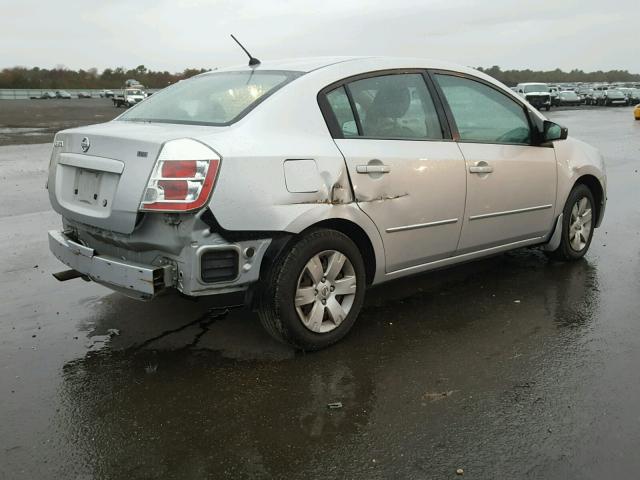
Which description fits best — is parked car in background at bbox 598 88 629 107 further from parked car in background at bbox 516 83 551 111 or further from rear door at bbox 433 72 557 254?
rear door at bbox 433 72 557 254

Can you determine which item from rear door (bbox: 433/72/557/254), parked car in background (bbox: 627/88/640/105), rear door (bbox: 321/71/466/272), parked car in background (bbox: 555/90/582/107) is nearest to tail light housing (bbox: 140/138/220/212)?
rear door (bbox: 321/71/466/272)

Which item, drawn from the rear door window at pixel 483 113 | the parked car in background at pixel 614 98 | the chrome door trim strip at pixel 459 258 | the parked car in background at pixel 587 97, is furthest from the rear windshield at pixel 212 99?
the parked car in background at pixel 587 97

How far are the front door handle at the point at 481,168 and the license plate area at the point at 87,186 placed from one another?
2589mm

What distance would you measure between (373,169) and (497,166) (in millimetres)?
1310

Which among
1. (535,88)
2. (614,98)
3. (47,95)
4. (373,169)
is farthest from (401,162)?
(47,95)

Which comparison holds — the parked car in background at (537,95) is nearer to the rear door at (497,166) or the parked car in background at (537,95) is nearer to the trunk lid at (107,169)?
the rear door at (497,166)

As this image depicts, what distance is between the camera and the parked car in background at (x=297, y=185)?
3.53 metres

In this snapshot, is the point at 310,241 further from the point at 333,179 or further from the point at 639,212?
the point at 639,212

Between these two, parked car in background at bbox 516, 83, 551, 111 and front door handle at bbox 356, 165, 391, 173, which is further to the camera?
parked car in background at bbox 516, 83, 551, 111

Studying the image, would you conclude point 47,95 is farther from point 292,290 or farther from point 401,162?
point 292,290

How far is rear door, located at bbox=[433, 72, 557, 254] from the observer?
15.8ft

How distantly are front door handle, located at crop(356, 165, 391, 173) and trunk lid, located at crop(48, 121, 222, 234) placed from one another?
0.96 meters

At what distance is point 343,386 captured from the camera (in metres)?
3.60

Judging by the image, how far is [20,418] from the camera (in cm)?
327
